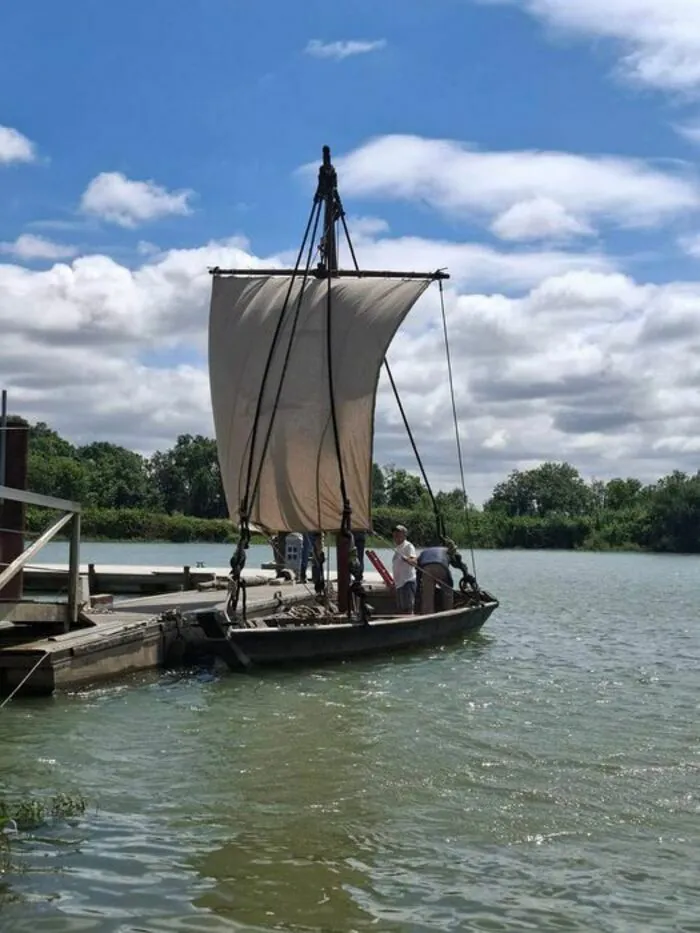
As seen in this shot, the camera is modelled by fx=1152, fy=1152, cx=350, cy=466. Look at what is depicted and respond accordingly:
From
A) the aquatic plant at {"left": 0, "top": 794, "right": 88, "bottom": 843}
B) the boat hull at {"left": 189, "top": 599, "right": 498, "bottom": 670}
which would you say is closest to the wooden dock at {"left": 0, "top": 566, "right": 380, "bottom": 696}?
the boat hull at {"left": 189, "top": 599, "right": 498, "bottom": 670}

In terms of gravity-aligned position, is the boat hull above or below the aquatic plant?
above

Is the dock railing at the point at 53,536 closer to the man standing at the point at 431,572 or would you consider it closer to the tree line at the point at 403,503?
the man standing at the point at 431,572

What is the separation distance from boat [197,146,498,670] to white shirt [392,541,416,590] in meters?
0.63

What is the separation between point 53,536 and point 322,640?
4.57 metres

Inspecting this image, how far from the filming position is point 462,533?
9044 cm

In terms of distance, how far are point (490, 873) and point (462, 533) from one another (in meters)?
83.9

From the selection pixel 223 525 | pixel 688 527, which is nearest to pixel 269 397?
pixel 223 525

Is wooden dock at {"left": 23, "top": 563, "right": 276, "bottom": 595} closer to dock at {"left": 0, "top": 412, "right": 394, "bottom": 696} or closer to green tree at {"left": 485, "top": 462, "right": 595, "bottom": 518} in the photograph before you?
dock at {"left": 0, "top": 412, "right": 394, "bottom": 696}

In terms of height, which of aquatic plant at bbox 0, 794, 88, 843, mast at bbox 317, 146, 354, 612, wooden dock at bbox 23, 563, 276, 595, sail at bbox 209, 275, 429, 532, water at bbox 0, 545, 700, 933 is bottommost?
water at bbox 0, 545, 700, 933

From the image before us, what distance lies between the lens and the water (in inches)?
248

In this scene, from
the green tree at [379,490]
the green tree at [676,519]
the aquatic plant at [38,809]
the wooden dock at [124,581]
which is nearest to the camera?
the aquatic plant at [38,809]

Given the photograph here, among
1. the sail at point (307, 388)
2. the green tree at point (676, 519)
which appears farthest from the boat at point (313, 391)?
the green tree at point (676, 519)

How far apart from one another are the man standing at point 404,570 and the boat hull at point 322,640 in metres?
0.70

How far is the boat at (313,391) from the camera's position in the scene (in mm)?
20766
